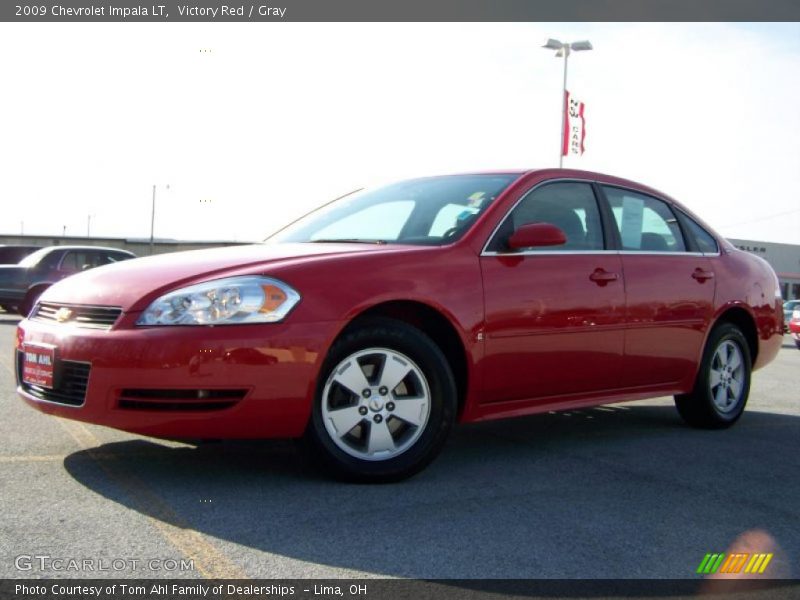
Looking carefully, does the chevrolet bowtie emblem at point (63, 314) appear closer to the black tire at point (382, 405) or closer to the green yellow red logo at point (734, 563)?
the black tire at point (382, 405)

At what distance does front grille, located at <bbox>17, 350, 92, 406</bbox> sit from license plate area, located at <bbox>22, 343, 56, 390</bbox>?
3cm

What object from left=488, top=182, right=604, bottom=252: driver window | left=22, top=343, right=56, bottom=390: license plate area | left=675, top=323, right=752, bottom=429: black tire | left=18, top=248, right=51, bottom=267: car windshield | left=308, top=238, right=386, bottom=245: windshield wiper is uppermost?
left=488, top=182, right=604, bottom=252: driver window

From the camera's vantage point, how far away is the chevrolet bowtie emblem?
13.7 feet

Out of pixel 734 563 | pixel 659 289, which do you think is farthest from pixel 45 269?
pixel 734 563

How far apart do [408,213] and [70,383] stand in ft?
6.72

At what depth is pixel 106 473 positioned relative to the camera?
4.09 meters

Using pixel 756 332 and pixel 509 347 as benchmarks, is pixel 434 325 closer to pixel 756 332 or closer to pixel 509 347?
pixel 509 347

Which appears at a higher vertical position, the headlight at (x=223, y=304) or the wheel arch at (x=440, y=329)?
the headlight at (x=223, y=304)

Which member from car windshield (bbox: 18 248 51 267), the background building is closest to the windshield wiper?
car windshield (bbox: 18 248 51 267)

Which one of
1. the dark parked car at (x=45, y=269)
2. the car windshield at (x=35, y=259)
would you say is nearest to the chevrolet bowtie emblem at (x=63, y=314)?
the dark parked car at (x=45, y=269)

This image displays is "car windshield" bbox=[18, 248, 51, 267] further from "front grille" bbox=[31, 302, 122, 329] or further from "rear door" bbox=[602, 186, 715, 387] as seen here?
"rear door" bbox=[602, 186, 715, 387]

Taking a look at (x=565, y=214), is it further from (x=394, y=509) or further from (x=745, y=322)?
(x=394, y=509)

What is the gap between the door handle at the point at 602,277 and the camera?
16.9 ft

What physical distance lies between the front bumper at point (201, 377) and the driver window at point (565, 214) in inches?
57.5
